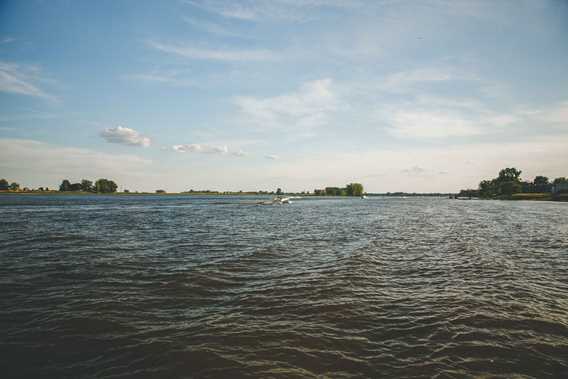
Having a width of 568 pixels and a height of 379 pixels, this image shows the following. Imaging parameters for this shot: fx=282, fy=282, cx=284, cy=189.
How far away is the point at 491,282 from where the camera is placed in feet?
46.9

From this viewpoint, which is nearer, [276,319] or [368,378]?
[368,378]

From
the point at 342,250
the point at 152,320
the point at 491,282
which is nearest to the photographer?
the point at 152,320

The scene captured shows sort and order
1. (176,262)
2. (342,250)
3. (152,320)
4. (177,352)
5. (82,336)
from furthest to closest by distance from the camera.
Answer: (342,250), (176,262), (152,320), (82,336), (177,352)

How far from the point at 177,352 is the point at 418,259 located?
16913 millimetres

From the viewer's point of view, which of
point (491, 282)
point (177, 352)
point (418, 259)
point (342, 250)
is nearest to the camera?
point (177, 352)

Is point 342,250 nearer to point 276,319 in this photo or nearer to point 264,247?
point 264,247

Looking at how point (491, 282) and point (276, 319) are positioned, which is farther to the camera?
point (491, 282)

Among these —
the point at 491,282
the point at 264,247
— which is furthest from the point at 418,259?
the point at 264,247

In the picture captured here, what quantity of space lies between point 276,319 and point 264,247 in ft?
44.6

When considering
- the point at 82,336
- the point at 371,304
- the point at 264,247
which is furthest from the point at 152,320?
the point at 264,247

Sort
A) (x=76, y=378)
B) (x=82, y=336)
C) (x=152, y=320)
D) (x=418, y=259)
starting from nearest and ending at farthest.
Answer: (x=76, y=378)
(x=82, y=336)
(x=152, y=320)
(x=418, y=259)

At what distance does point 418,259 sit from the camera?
1945cm

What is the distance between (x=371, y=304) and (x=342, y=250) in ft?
37.7

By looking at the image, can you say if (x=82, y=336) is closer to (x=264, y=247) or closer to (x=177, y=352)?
(x=177, y=352)
